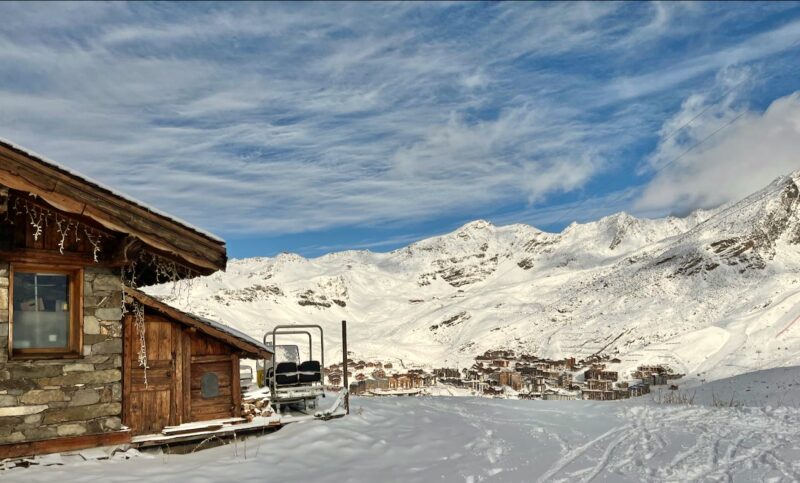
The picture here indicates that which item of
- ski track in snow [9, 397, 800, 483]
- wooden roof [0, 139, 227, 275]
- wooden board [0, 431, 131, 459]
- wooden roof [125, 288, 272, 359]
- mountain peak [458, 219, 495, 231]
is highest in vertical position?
mountain peak [458, 219, 495, 231]

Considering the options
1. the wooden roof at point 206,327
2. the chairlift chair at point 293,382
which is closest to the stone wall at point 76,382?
the wooden roof at point 206,327

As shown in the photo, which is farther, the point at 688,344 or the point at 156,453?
the point at 688,344

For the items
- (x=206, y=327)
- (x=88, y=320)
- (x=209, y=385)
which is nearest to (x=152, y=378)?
(x=209, y=385)

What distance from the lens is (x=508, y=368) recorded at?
4209 centimetres

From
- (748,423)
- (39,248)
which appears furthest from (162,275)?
(748,423)

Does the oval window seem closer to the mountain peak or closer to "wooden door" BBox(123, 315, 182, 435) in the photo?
"wooden door" BBox(123, 315, 182, 435)

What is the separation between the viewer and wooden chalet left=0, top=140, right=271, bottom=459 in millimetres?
8594

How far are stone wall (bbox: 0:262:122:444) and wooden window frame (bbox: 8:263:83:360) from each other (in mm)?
62

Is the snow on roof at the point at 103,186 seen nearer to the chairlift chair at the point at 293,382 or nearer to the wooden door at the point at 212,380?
the wooden door at the point at 212,380

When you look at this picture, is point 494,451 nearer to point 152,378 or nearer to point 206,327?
point 206,327

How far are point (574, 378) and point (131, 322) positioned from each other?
29.9 meters

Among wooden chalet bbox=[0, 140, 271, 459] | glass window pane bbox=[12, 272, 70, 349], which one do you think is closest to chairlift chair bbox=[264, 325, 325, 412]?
wooden chalet bbox=[0, 140, 271, 459]

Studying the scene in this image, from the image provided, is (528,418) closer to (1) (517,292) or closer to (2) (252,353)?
(2) (252,353)

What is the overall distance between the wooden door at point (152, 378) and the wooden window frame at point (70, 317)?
738mm
